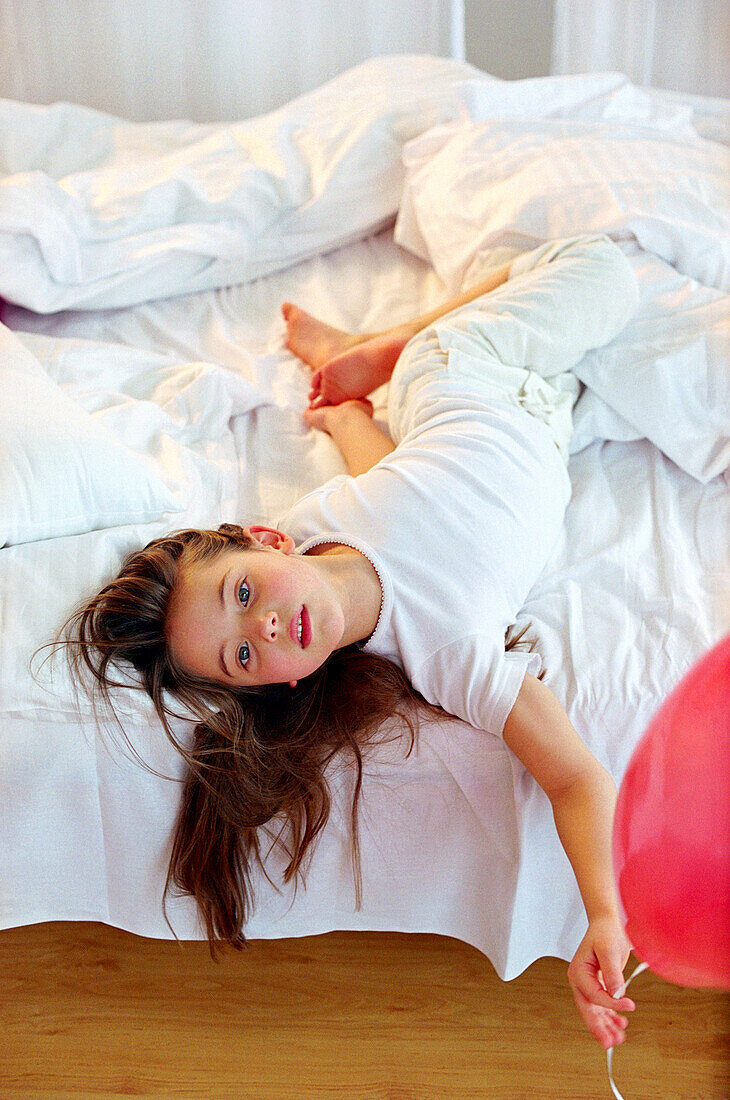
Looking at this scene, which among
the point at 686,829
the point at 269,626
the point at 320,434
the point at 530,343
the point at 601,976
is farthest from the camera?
the point at 320,434

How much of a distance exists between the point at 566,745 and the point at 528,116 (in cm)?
127

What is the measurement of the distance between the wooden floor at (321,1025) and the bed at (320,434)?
0.09 meters

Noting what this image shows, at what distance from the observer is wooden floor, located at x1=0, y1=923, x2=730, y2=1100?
1022 mm

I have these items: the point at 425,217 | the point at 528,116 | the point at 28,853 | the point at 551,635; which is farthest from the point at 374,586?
the point at 528,116

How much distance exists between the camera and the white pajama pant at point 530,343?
1.27 m

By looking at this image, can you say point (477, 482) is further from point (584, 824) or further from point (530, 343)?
point (584, 824)

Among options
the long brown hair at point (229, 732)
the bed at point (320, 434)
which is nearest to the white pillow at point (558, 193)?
the bed at point (320, 434)

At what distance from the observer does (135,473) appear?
1.09m

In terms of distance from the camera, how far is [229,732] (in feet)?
3.18

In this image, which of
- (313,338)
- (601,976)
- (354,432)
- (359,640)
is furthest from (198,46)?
(601,976)

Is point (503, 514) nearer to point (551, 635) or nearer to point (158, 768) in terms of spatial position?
point (551, 635)

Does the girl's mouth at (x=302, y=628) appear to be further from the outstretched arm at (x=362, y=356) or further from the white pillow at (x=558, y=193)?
the white pillow at (x=558, y=193)

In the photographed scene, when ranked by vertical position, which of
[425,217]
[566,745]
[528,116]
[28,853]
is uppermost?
[528,116]

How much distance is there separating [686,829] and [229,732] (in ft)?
2.05
